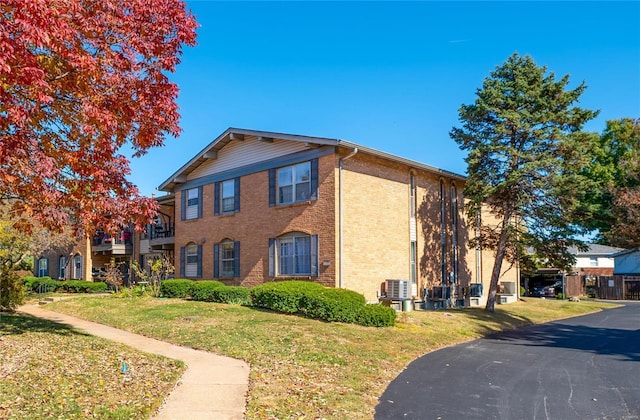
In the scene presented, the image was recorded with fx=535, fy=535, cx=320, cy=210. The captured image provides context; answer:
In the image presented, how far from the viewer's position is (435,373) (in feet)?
35.1

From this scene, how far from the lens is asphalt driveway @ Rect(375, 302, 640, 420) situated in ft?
25.9

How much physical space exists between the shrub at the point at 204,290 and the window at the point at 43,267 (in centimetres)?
2461

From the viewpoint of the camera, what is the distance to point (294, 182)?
20.6 m

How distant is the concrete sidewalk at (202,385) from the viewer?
7242 mm

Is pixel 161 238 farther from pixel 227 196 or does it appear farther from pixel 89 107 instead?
pixel 89 107

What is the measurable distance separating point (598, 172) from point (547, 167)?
33.5 metres

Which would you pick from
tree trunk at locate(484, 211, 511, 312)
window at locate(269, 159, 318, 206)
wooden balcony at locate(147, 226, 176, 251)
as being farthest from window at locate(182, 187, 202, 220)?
tree trunk at locate(484, 211, 511, 312)

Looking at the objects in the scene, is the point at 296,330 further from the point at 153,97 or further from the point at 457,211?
the point at 457,211

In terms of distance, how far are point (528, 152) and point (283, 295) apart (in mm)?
11651

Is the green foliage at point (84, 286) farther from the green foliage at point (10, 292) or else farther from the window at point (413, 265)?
the window at point (413, 265)

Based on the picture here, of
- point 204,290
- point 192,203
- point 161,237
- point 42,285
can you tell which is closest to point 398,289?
point 204,290

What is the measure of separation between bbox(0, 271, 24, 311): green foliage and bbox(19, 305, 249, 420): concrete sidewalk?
5986 mm

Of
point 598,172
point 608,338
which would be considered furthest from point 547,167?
point 598,172

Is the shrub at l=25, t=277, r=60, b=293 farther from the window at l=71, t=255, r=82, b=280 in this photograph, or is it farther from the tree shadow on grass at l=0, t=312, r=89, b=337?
the tree shadow on grass at l=0, t=312, r=89, b=337
